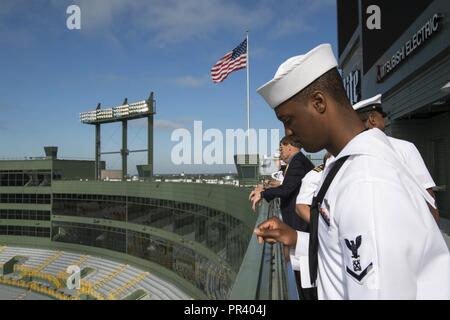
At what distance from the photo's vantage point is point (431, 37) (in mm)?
10555

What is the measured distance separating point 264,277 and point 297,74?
5.39 feet

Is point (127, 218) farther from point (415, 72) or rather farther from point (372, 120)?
point (372, 120)

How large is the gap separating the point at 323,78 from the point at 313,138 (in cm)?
23

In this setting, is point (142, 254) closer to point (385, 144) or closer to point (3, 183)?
point (3, 183)

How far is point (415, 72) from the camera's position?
39.8 ft

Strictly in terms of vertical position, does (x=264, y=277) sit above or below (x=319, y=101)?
below

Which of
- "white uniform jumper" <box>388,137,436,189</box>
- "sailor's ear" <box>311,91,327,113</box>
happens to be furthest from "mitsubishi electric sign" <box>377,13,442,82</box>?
"sailor's ear" <box>311,91,327,113</box>

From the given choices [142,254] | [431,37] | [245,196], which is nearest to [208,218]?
[245,196]

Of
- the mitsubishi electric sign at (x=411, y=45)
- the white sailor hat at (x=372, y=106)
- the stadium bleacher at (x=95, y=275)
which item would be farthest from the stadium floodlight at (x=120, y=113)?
the white sailor hat at (x=372, y=106)

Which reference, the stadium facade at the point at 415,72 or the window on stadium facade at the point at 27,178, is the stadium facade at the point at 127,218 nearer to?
the window on stadium facade at the point at 27,178

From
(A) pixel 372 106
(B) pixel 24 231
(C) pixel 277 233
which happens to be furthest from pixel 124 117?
(C) pixel 277 233

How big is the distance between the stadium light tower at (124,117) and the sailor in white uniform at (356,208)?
41857mm

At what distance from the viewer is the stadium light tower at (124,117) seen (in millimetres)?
45219

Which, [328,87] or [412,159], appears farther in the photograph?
[412,159]
